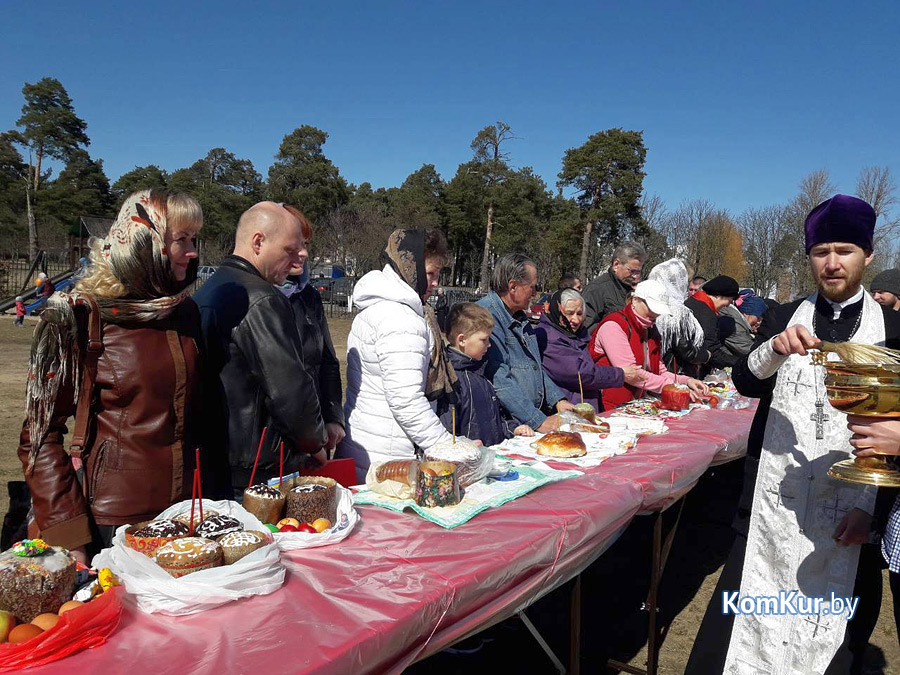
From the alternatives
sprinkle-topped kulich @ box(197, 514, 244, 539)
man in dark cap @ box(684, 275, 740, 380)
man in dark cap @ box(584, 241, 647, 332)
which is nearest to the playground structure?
man in dark cap @ box(584, 241, 647, 332)

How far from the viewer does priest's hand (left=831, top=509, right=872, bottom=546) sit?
7.16 feet

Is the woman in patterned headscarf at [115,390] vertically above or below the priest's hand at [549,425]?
above

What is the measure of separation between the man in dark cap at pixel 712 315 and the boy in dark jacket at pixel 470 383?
3.11 metres

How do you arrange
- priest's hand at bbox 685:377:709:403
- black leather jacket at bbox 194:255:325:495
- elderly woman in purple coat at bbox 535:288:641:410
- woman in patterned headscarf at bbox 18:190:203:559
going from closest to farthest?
woman in patterned headscarf at bbox 18:190:203:559 → black leather jacket at bbox 194:255:325:495 → elderly woman in purple coat at bbox 535:288:641:410 → priest's hand at bbox 685:377:709:403

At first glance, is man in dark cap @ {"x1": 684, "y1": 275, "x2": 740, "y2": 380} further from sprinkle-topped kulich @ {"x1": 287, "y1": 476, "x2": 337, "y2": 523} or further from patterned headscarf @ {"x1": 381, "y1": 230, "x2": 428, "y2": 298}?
sprinkle-topped kulich @ {"x1": 287, "y1": 476, "x2": 337, "y2": 523}

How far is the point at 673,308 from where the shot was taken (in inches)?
181

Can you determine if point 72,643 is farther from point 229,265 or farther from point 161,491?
point 229,265

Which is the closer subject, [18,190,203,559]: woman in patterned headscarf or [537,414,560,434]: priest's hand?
[18,190,203,559]: woman in patterned headscarf

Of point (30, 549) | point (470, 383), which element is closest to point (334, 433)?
point (470, 383)

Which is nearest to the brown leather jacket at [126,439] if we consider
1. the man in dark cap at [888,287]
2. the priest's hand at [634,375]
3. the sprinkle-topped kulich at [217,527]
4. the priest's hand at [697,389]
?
the sprinkle-topped kulich at [217,527]

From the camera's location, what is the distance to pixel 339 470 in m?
2.26

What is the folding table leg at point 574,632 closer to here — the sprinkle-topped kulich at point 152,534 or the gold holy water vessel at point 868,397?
the gold holy water vessel at point 868,397

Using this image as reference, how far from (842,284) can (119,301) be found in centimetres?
244

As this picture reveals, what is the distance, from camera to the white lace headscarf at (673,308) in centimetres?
458
